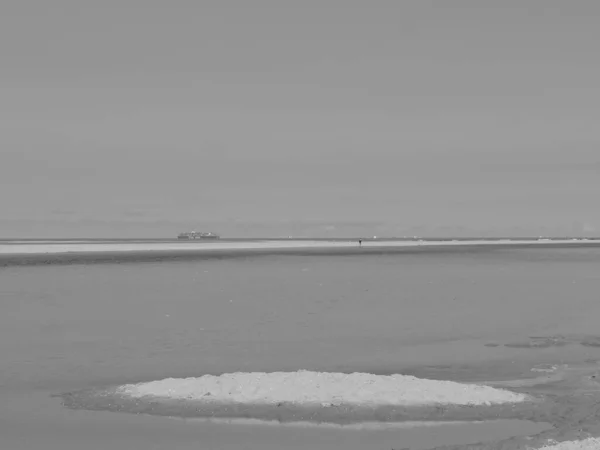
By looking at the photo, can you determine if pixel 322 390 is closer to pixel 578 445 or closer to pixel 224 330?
pixel 578 445

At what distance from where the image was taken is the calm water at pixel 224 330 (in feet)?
61.4

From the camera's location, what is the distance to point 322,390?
19.1 meters

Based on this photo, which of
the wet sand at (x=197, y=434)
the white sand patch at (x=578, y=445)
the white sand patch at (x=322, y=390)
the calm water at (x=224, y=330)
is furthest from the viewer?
the calm water at (x=224, y=330)

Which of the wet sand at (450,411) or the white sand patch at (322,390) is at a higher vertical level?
the white sand patch at (322,390)

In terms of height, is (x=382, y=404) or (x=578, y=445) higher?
(x=578, y=445)

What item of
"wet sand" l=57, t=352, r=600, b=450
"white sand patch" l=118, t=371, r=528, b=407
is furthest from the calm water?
"white sand patch" l=118, t=371, r=528, b=407

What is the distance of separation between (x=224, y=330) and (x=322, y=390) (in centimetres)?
1532

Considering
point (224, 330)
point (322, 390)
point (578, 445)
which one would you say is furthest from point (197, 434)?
point (224, 330)

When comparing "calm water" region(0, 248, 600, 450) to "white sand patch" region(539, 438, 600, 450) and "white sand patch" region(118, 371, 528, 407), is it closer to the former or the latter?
"white sand patch" region(118, 371, 528, 407)

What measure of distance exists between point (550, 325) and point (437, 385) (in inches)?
733

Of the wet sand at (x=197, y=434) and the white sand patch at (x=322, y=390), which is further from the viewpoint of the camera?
the white sand patch at (x=322, y=390)

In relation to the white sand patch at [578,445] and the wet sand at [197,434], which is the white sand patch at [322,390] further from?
the white sand patch at [578,445]

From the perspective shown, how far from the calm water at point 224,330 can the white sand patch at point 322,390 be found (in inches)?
78.5

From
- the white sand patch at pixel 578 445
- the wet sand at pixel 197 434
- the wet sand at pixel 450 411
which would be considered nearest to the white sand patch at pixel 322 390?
the wet sand at pixel 450 411
